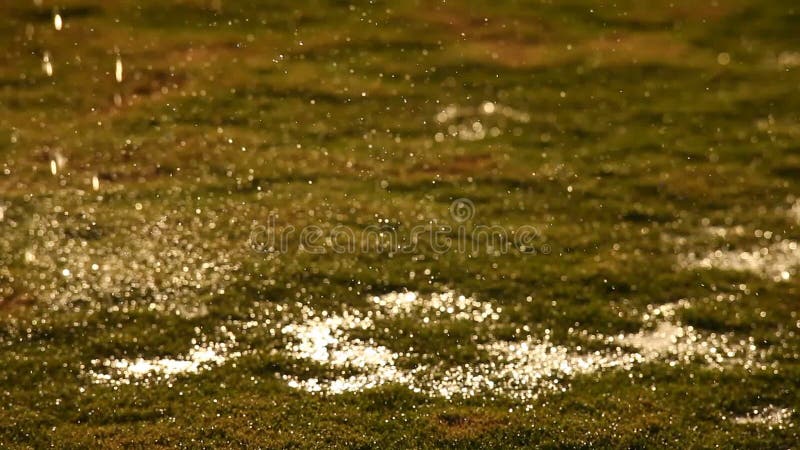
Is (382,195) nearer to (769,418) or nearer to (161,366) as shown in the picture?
(161,366)

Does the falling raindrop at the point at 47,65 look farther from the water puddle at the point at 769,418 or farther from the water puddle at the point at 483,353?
the water puddle at the point at 769,418

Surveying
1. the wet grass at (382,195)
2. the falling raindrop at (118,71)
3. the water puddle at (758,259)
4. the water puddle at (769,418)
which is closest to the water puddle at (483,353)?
the wet grass at (382,195)

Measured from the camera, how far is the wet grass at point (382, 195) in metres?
3.06

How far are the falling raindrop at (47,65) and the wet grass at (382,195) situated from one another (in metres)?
0.09

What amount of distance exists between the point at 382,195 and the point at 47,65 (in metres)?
2.49

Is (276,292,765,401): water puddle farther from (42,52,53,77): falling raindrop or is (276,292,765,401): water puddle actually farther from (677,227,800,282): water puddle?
(42,52,53,77): falling raindrop

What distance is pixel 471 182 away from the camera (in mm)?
4355

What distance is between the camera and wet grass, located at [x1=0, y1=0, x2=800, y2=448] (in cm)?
306

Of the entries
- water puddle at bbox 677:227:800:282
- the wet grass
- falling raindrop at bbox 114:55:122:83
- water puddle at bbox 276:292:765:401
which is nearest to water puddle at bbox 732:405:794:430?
the wet grass

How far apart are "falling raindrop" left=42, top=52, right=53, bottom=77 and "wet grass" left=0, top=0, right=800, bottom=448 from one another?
3.6 inches

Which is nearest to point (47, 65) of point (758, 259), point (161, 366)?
point (161, 366)

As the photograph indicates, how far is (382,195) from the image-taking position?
167 inches

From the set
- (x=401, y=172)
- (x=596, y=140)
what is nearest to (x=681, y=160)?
(x=596, y=140)

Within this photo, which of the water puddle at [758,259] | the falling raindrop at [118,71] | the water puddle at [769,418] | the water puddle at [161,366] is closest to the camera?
the water puddle at [769,418]
